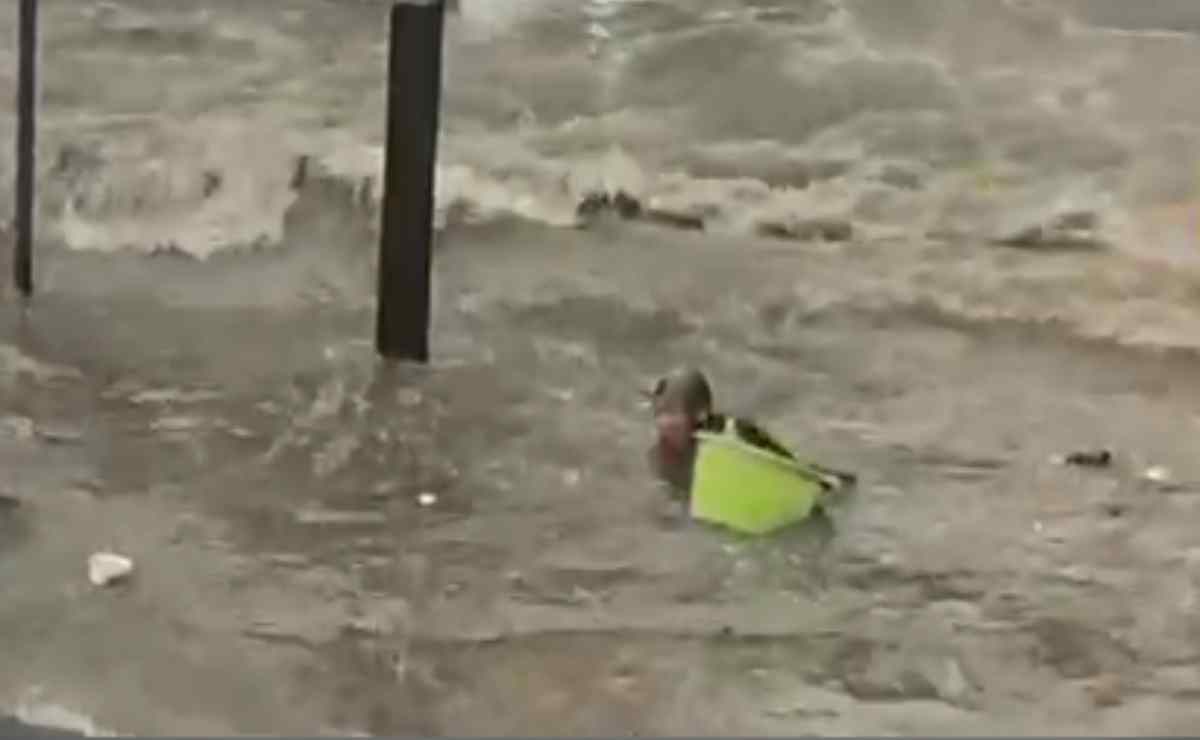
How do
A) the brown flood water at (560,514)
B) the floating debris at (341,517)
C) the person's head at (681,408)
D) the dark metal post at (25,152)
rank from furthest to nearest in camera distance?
the dark metal post at (25,152), the person's head at (681,408), the floating debris at (341,517), the brown flood water at (560,514)

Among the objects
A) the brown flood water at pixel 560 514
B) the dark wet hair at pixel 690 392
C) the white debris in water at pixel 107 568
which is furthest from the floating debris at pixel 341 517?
the dark wet hair at pixel 690 392

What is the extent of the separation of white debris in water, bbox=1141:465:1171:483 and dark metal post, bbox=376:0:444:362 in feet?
1.66

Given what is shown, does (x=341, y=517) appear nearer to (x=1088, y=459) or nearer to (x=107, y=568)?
(x=107, y=568)

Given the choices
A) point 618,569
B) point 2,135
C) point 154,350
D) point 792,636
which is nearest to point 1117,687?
point 792,636

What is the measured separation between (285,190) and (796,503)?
661mm

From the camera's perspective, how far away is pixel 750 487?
1687mm

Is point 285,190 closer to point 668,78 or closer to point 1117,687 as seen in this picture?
point 668,78

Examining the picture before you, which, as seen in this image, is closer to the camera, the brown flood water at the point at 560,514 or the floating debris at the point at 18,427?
the brown flood water at the point at 560,514

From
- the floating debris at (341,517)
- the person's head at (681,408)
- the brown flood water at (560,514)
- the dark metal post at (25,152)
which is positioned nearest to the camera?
the brown flood water at (560,514)

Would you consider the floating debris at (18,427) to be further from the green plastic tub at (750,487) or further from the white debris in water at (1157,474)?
the white debris in water at (1157,474)

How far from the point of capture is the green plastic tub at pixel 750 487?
168cm

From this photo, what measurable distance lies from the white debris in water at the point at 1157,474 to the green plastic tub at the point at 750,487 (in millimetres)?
254

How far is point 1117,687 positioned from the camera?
1.52 meters

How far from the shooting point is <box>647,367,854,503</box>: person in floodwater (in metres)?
1.71
